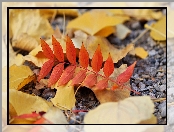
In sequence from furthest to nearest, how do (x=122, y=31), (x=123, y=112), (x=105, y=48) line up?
(x=122, y=31)
(x=105, y=48)
(x=123, y=112)

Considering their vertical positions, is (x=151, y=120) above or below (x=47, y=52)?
below

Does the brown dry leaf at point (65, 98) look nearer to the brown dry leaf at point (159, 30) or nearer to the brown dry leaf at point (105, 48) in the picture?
the brown dry leaf at point (105, 48)

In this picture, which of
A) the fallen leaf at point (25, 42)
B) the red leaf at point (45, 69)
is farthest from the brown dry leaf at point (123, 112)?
the fallen leaf at point (25, 42)

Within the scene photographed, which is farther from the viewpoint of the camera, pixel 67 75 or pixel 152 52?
pixel 152 52

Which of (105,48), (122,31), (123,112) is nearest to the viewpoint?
(123,112)

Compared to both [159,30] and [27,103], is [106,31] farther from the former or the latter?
[27,103]

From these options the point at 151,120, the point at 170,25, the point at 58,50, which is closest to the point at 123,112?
the point at 151,120

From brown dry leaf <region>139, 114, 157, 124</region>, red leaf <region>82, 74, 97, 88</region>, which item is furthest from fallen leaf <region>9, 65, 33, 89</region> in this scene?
brown dry leaf <region>139, 114, 157, 124</region>
